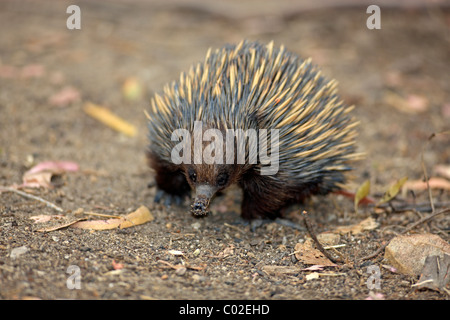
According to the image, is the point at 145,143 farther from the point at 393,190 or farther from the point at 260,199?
the point at 393,190

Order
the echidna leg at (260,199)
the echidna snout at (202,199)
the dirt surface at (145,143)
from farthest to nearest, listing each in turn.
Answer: the echidna leg at (260,199), the echidna snout at (202,199), the dirt surface at (145,143)

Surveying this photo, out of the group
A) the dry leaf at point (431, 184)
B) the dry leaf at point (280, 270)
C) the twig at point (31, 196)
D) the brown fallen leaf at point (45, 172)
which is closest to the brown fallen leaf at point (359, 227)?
the dry leaf at point (280, 270)

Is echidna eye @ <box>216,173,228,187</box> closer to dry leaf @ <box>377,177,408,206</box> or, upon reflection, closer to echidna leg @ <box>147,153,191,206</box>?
echidna leg @ <box>147,153,191,206</box>

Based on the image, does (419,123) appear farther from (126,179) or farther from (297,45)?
(126,179)

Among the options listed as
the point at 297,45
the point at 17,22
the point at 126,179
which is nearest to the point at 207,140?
the point at 126,179

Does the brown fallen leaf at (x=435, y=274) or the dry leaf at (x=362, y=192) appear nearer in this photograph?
the brown fallen leaf at (x=435, y=274)

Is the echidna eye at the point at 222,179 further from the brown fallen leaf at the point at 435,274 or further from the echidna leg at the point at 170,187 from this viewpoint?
the brown fallen leaf at the point at 435,274

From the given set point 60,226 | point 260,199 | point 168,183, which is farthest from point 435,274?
point 60,226

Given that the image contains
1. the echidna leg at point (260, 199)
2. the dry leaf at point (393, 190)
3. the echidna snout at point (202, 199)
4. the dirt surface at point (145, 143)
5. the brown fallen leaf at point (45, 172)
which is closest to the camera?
the dirt surface at point (145, 143)
